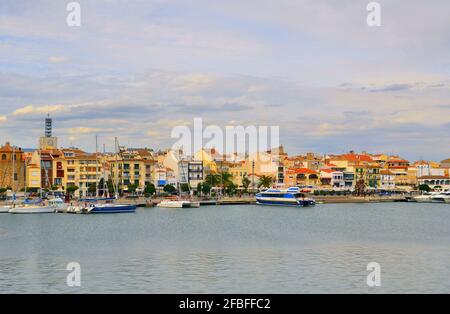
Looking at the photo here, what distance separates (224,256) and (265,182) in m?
75.4

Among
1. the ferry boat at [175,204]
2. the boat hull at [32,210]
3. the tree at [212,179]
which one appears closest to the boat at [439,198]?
the tree at [212,179]

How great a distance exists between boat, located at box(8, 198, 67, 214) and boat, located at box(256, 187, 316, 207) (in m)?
24.6

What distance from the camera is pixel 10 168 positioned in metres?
90.8

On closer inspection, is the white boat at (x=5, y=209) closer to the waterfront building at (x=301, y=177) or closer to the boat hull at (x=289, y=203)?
the boat hull at (x=289, y=203)

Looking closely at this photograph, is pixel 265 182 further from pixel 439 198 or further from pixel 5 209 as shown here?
pixel 5 209

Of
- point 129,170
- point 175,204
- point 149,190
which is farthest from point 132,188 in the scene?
point 175,204

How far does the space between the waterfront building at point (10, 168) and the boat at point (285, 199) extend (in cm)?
3005

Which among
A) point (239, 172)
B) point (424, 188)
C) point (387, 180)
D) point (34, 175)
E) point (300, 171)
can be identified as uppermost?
point (300, 171)

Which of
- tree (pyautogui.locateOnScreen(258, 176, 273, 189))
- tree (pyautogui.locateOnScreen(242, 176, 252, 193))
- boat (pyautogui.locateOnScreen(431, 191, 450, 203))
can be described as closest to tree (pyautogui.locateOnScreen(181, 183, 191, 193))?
tree (pyautogui.locateOnScreen(242, 176, 252, 193))

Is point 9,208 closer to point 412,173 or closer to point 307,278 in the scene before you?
point 307,278

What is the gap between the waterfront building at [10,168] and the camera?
9018 centimetres

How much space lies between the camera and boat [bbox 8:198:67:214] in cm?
6756
